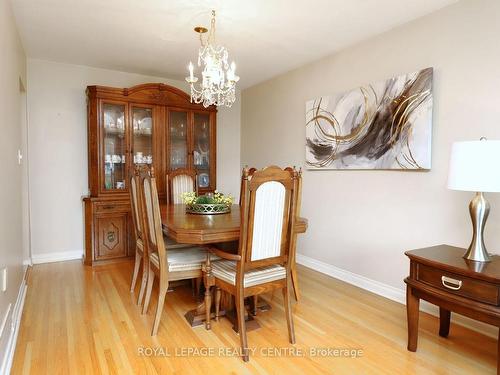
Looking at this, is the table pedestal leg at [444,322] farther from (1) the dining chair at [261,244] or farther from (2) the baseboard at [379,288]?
(1) the dining chair at [261,244]

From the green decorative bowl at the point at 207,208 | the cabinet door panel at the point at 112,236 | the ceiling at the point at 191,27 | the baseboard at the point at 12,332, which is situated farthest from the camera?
the cabinet door panel at the point at 112,236

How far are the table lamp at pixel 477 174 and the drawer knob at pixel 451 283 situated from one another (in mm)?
216

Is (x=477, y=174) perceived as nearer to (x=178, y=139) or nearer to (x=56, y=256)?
Answer: (x=178, y=139)

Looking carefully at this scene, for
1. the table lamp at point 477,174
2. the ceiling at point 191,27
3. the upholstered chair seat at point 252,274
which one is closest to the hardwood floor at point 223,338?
the upholstered chair seat at point 252,274

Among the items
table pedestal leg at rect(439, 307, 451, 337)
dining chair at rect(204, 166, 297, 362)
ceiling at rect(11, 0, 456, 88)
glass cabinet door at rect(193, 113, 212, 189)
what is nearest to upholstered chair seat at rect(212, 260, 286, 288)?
dining chair at rect(204, 166, 297, 362)

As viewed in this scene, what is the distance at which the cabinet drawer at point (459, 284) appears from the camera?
1.62 metres

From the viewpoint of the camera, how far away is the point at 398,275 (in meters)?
2.79

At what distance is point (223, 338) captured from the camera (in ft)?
7.04

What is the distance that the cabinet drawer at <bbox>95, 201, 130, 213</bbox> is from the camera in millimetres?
3690

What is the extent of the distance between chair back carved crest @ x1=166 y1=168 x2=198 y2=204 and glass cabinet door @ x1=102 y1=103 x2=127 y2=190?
665 millimetres

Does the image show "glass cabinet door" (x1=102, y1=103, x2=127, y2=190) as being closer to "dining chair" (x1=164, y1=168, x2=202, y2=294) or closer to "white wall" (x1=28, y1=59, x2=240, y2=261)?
"white wall" (x1=28, y1=59, x2=240, y2=261)

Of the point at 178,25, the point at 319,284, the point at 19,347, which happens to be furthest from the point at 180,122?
the point at 19,347

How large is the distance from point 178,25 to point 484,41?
229 cm

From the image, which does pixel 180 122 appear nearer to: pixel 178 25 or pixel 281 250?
pixel 178 25
